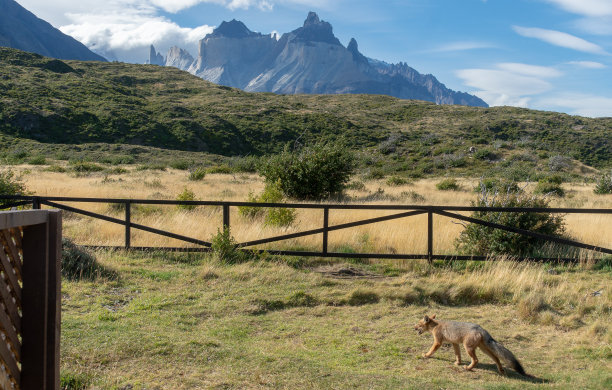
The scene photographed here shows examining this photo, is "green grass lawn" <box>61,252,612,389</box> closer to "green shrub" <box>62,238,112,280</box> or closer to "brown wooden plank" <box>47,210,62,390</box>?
"green shrub" <box>62,238,112,280</box>

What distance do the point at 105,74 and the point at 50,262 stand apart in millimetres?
82416

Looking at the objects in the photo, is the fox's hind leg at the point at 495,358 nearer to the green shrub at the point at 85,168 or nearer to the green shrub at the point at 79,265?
the green shrub at the point at 79,265

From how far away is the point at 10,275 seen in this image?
243cm

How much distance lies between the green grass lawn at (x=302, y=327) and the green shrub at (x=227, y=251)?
1.07ft

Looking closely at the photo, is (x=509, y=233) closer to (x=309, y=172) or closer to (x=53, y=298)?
(x=53, y=298)

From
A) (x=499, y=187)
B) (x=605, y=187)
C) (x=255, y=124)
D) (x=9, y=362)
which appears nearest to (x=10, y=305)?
(x=9, y=362)

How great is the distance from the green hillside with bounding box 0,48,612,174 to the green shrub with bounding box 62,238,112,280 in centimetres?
3371

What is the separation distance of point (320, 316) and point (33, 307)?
4425 mm

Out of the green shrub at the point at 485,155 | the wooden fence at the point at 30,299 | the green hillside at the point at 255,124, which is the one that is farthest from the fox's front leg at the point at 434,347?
the green shrub at the point at 485,155

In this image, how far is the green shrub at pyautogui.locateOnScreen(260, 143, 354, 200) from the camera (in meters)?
17.8

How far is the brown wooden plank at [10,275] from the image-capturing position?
2.33m

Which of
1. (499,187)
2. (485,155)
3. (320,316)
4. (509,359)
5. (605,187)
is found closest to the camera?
(509,359)

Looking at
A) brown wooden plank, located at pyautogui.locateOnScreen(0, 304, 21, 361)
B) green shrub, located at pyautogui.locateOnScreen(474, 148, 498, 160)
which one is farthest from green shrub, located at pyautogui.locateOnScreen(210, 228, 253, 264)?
green shrub, located at pyautogui.locateOnScreen(474, 148, 498, 160)

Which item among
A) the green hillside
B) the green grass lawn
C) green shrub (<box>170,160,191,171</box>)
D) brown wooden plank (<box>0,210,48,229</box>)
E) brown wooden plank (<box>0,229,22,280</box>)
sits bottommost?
the green grass lawn
